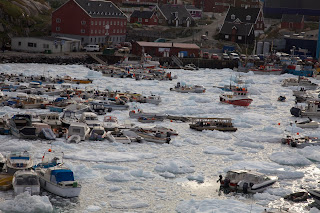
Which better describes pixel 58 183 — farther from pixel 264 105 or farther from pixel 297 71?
pixel 297 71

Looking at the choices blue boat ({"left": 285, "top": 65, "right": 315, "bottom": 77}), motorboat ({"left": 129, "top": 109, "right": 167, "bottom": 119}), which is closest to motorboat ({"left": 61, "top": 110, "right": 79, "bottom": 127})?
motorboat ({"left": 129, "top": 109, "right": 167, "bottom": 119})

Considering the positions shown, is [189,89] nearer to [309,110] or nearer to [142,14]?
[309,110]

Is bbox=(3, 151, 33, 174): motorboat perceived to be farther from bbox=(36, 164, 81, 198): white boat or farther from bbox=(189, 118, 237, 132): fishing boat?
bbox=(189, 118, 237, 132): fishing boat

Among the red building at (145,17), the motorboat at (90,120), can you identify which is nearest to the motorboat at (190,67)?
the red building at (145,17)

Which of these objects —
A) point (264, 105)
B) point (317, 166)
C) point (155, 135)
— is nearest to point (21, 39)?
point (264, 105)

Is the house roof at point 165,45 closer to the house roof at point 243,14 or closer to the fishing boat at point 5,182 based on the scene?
the house roof at point 243,14
